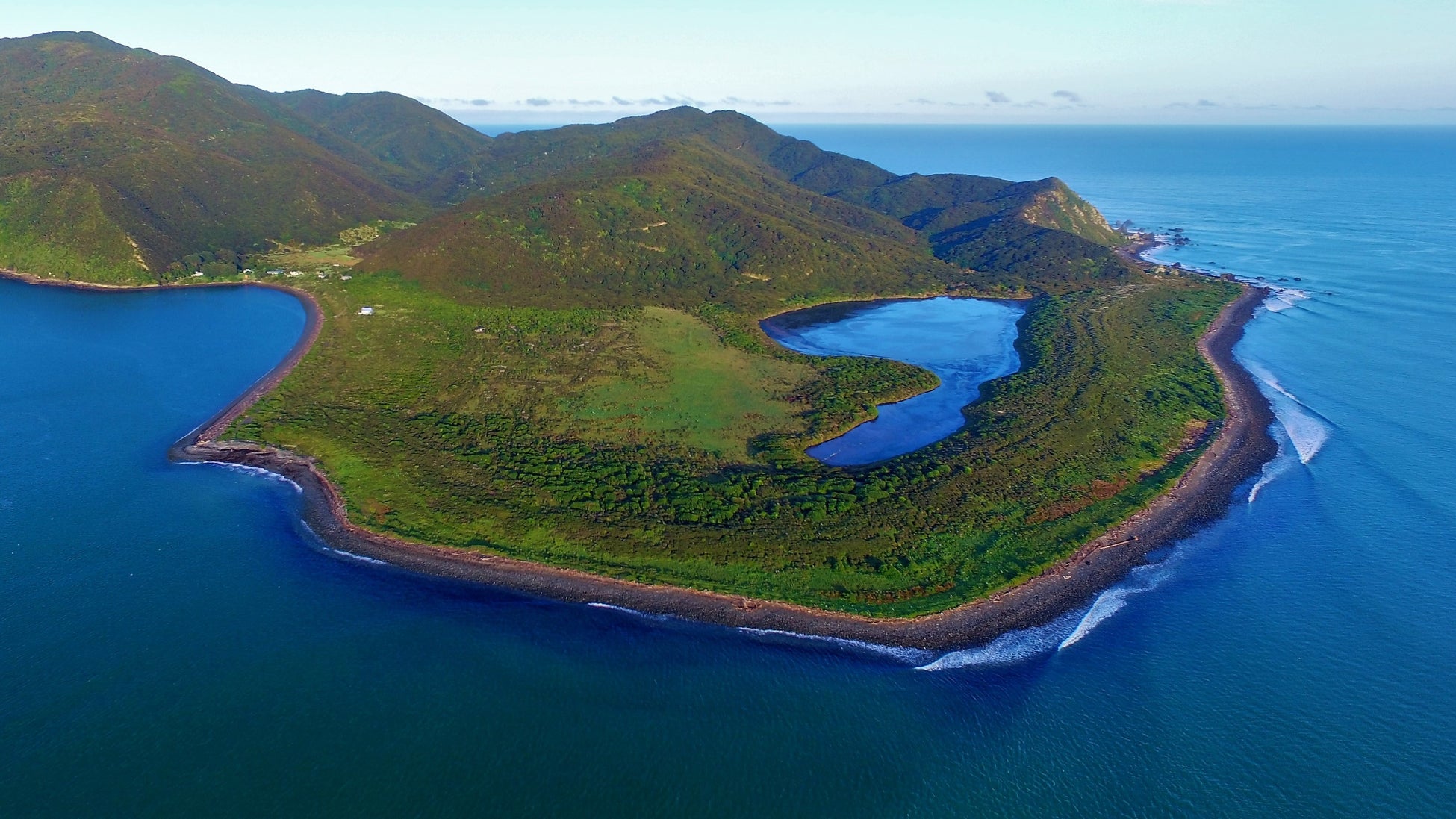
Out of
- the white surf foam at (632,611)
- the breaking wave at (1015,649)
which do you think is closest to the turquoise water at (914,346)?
the breaking wave at (1015,649)

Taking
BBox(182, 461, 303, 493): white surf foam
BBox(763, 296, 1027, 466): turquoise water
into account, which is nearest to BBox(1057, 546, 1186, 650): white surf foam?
BBox(763, 296, 1027, 466): turquoise water

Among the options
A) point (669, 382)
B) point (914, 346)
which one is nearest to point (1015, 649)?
point (669, 382)

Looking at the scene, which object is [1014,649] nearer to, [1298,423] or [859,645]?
[859,645]

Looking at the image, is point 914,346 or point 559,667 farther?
point 914,346

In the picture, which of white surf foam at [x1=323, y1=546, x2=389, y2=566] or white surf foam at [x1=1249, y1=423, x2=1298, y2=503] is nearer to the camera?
white surf foam at [x1=323, y1=546, x2=389, y2=566]

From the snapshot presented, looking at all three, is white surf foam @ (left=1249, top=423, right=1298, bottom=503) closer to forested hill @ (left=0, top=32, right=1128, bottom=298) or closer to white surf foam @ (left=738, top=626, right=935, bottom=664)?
white surf foam @ (left=738, top=626, right=935, bottom=664)

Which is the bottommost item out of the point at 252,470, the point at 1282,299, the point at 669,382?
the point at 252,470

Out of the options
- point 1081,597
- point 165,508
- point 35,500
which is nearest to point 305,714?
point 165,508
